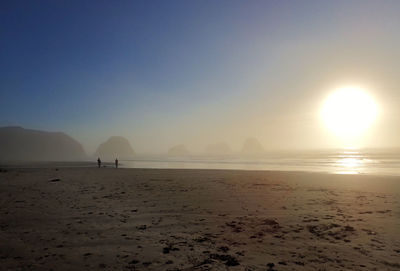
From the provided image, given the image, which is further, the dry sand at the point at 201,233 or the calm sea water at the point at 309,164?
the calm sea water at the point at 309,164

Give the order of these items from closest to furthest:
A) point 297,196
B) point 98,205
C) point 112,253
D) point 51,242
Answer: point 112,253
point 51,242
point 98,205
point 297,196

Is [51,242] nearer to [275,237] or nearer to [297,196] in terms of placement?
[275,237]

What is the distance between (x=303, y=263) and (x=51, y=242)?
668 centimetres

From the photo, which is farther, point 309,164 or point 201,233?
point 309,164

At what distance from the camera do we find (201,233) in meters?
8.55

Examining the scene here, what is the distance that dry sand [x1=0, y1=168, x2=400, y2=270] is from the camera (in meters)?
6.34

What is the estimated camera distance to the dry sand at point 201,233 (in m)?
6.34

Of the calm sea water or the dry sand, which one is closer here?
the dry sand

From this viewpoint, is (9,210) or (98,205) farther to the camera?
(98,205)

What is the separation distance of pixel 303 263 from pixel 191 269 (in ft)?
8.39

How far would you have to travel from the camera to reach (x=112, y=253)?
688 centimetres

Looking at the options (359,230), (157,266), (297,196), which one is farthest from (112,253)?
(297,196)

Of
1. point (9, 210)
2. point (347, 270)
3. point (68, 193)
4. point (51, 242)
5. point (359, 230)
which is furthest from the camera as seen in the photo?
point (68, 193)

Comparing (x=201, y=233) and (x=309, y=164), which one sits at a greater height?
(x=309, y=164)
